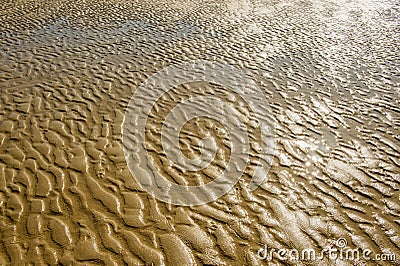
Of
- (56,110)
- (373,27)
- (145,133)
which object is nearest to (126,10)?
(56,110)

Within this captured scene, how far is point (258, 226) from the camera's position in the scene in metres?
4.52

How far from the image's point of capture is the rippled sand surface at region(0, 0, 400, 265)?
4.28 m

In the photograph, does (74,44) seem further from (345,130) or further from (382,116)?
(382,116)

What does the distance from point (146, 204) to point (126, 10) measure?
13.5 m
